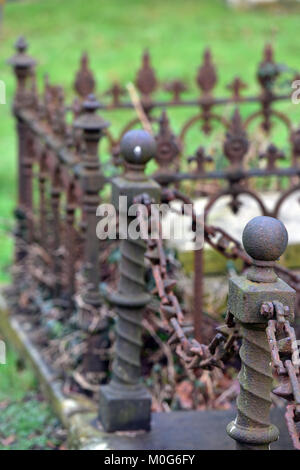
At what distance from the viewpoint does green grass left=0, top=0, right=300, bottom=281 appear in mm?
13555

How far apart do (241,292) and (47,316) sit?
8.88 feet

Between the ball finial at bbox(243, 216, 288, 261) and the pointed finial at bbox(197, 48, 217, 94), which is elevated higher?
the pointed finial at bbox(197, 48, 217, 94)

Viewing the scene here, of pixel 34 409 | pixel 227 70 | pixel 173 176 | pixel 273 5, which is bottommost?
pixel 34 409

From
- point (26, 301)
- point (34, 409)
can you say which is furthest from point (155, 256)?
point (26, 301)

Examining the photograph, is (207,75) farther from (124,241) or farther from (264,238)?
(264,238)

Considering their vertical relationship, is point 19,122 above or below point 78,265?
above

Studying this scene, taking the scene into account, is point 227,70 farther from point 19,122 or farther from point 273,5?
point 19,122

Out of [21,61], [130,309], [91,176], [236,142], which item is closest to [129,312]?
[130,309]

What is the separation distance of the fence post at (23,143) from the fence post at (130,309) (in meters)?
2.13

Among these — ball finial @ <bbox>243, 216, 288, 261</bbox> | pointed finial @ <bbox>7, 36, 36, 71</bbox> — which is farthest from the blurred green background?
ball finial @ <bbox>243, 216, 288, 261</bbox>

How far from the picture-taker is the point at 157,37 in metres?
15.8

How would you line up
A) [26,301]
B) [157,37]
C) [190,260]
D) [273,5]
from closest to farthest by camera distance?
1. [190,260]
2. [26,301]
3. [157,37]
4. [273,5]

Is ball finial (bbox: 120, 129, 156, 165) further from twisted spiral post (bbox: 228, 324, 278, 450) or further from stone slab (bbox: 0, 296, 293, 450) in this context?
twisted spiral post (bbox: 228, 324, 278, 450)

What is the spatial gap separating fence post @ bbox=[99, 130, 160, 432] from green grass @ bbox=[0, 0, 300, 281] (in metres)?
7.26
